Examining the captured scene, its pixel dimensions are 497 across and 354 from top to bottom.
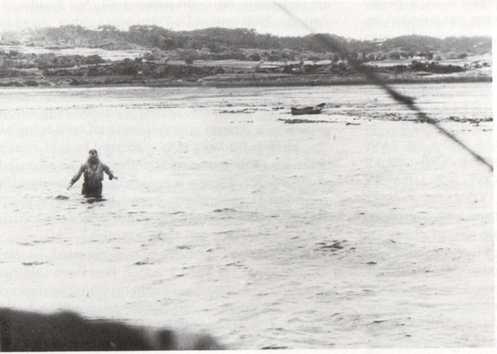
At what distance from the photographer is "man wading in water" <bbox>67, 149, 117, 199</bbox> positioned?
664 cm

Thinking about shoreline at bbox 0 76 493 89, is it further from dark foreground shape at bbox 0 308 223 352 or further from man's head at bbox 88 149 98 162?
dark foreground shape at bbox 0 308 223 352

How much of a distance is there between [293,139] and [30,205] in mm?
4837

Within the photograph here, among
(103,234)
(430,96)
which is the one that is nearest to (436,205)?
(430,96)

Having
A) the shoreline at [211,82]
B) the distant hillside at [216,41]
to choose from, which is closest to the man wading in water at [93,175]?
the distant hillside at [216,41]

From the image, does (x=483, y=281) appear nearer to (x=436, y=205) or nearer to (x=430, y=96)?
(x=436, y=205)

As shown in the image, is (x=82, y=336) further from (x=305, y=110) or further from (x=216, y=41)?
(x=305, y=110)

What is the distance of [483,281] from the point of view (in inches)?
193

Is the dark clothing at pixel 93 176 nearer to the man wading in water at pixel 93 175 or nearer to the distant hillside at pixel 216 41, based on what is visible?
the man wading in water at pixel 93 175

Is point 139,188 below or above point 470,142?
below

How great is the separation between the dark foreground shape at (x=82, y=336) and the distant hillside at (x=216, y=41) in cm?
285

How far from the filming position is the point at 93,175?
22.2ft

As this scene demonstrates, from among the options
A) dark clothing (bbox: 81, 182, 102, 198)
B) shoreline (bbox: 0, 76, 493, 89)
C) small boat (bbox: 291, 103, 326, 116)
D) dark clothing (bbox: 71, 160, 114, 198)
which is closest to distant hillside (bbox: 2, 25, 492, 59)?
shoreline (bbox: 0, 76, 493, 89)

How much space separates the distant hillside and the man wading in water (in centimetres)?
124

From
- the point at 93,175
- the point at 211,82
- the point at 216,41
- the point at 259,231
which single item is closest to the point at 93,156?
the point at 93,175
